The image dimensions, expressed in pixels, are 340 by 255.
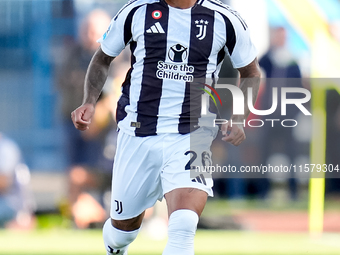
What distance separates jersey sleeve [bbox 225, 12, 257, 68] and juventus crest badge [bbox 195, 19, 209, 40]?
147 mm

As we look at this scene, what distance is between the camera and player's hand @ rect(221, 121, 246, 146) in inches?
149

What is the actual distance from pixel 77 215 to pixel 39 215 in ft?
3.89

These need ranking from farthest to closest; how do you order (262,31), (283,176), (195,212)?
(283,176)
(262,31)
(195,212)

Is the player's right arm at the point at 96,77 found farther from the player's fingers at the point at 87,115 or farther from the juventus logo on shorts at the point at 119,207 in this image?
the juventus logo on shorts at the point at 119,207

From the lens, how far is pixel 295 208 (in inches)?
349

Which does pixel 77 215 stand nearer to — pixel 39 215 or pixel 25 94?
pixel 39 215

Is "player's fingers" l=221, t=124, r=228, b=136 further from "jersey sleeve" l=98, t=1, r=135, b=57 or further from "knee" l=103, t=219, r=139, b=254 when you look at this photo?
"knee" l=103, t=219, r=139, b=254

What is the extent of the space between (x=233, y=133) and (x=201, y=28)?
0.68 meters

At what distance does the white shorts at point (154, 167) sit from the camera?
3.73 m

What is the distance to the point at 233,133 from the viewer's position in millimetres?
3797

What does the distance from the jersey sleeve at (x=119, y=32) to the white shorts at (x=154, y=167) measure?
1.86 ft

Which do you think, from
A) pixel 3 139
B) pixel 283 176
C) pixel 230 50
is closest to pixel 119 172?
pixel 230 50

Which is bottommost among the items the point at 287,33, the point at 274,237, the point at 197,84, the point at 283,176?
the point at 274,237

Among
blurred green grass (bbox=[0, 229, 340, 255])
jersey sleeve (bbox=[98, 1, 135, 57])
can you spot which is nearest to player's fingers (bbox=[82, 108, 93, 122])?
jersey sleeve (bbox=[98, 1, 135, 57])
